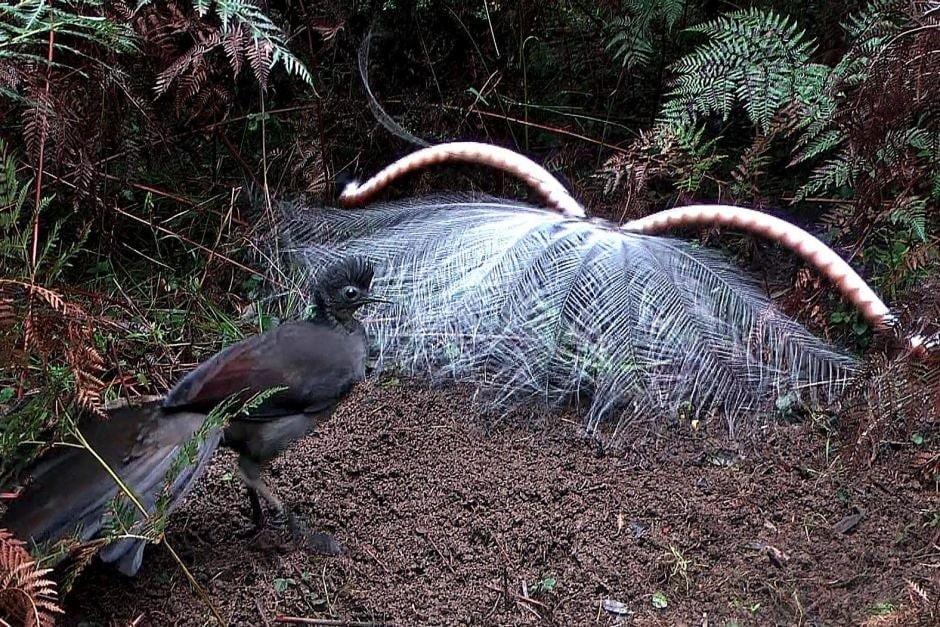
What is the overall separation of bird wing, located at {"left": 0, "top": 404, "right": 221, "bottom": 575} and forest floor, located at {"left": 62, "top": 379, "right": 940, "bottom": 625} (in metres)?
0.29

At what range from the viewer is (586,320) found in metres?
2.47

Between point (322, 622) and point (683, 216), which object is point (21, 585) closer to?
point (322, 622)

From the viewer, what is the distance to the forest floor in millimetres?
2121

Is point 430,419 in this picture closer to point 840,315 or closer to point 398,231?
point 398,231

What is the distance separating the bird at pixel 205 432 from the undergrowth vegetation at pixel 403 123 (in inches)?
6.4

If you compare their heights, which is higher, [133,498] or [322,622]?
[133,498]

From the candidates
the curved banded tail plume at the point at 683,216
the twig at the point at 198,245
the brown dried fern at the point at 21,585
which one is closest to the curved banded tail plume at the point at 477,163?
the curved banded tail plume at the point at 683,216

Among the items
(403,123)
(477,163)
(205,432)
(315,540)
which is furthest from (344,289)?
(403,123)

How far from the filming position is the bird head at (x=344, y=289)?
2.24 m

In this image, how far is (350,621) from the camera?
2115 millimetres

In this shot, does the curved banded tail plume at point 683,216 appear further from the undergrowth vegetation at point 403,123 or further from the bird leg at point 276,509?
→ the bird leg at point 276,509

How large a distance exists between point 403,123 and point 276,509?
1576mm

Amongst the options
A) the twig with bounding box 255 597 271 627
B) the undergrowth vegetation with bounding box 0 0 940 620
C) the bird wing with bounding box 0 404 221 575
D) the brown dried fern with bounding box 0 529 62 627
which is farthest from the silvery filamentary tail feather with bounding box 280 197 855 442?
the brown dried fern with bounding box 0 529 62 627

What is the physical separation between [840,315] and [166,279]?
2208mm
